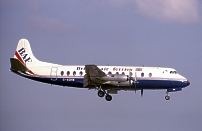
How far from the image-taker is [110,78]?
48.6 metres

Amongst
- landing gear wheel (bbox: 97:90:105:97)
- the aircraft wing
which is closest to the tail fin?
the aircraft wing

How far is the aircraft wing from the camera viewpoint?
47.8 m

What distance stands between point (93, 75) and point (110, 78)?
1.69 metres

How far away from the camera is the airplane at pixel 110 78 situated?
48875mm

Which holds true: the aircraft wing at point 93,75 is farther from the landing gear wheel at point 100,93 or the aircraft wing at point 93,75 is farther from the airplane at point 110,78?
the landing gear wheel at point 100,93

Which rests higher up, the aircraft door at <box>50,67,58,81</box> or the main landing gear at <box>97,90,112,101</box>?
the aircraft door at <box>50,67,58,81</box>

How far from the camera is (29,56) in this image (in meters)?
54.3

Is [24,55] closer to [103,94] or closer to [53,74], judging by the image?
[53,74]

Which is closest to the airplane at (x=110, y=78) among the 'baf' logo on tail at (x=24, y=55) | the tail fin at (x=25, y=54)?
the tail fin at (x=25, y=54)

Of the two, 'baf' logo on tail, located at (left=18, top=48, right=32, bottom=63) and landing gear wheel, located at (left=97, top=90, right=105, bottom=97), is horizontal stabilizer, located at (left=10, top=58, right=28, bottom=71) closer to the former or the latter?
'baf' logo on tail, located at (left=18, top=48, right=32, bottom=63)

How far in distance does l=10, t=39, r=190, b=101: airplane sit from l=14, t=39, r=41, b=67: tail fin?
93.7 inches

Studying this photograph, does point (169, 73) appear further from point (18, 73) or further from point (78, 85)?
point (18, 73)

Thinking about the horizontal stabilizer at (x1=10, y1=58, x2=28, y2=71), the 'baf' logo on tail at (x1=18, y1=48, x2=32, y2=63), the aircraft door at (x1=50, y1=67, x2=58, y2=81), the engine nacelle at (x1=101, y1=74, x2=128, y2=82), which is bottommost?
the engine nacelle at (x1=101, y1=74, x2=128, y2=82)

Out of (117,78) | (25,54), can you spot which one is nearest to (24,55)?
(25,54)
